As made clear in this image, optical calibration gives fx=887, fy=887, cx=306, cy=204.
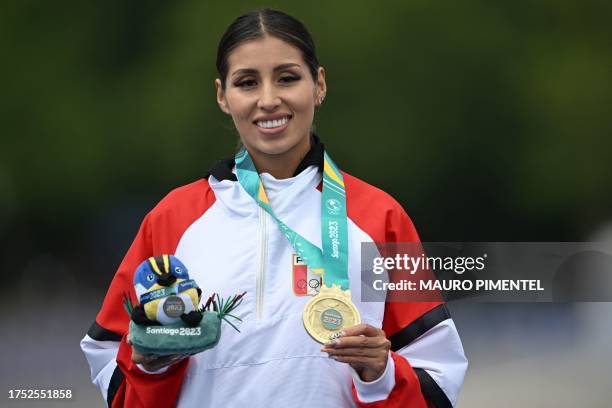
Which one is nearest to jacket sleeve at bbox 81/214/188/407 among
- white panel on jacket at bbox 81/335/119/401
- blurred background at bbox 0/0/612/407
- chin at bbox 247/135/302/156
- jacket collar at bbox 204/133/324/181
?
white panel on jacket at bbox 81/335/119/401

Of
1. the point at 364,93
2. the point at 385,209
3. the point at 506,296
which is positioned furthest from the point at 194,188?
the point at 506,296

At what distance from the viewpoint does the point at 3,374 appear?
3207 mm

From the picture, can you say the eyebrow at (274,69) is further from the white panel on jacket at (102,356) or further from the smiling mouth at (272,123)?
the white panel on jacket at (102,356)

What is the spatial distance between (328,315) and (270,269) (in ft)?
0.71

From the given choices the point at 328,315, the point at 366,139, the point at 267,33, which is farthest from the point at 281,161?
the point at 366,139

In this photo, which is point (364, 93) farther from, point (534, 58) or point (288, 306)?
point (288, 306)

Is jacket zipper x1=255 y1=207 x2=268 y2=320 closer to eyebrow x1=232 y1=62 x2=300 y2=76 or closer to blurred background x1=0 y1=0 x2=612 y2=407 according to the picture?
eyebrow x1=232 y1=62 x2=300 y2=76

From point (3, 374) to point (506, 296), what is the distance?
71.6 inches

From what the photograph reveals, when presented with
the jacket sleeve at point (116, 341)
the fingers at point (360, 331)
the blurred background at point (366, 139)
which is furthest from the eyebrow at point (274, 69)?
the blurred background at point (366, 139)

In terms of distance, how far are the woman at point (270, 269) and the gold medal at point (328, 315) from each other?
76 millimetres

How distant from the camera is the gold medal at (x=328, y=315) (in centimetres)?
173

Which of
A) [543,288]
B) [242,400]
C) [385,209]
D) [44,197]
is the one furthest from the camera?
[44,197]

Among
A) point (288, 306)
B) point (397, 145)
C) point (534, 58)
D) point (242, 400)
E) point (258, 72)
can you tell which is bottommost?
point (242, 400)

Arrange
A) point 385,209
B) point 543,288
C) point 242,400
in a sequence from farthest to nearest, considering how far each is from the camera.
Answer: point 543,288 → point 385,209 → point 242,400
